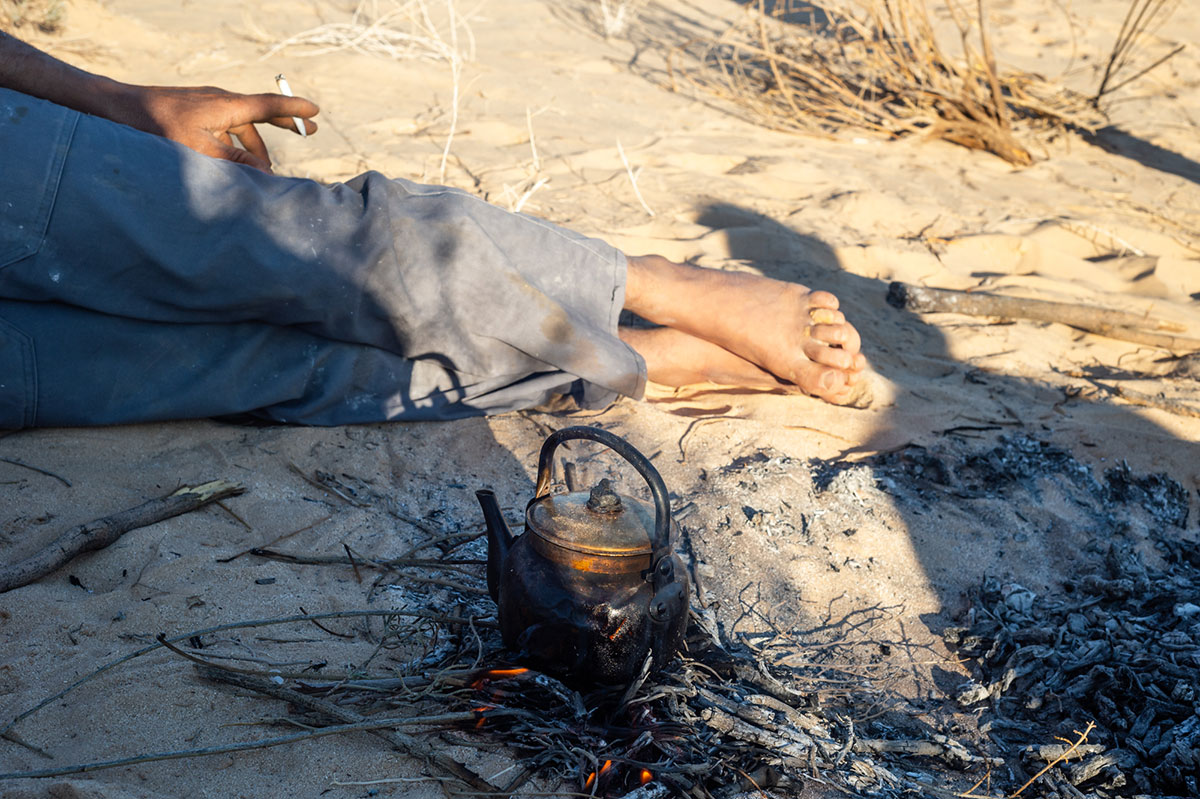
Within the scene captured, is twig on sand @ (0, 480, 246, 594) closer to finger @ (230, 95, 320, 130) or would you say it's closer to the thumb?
the thumb

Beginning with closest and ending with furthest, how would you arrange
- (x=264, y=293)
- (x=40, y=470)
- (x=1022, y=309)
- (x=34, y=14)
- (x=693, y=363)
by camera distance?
(x=40, y=470)
(x=264, y=293)
(x=693, y=363)
(x=1022, y=309)
(x=34, y=14)

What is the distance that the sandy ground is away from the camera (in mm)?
1528

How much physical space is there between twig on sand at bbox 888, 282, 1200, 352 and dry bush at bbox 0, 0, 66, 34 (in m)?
4.71

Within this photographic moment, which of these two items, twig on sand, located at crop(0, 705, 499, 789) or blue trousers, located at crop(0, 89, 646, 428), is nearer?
twig on sand, located at crop(0, 705, 499, 789)

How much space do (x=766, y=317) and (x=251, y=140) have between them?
1584 mm

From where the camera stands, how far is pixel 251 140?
8.34 ft

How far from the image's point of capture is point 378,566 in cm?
185

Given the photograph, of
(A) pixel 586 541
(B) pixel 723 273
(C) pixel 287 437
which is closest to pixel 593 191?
(B) pixel 723 273

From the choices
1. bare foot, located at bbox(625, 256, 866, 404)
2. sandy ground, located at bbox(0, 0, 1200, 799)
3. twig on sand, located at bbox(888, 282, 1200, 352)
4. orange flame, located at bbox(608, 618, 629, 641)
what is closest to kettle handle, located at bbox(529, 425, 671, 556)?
orange flame, located at bbox(608, 618, 629, 641)

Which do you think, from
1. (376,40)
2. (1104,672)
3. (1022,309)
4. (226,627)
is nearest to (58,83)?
(226,627)

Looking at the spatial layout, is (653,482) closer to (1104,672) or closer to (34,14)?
(1104,672)

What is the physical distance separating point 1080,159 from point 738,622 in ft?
14.0

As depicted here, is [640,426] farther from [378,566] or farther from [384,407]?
[378,566]

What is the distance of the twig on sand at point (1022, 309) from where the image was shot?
3152 millimetres
